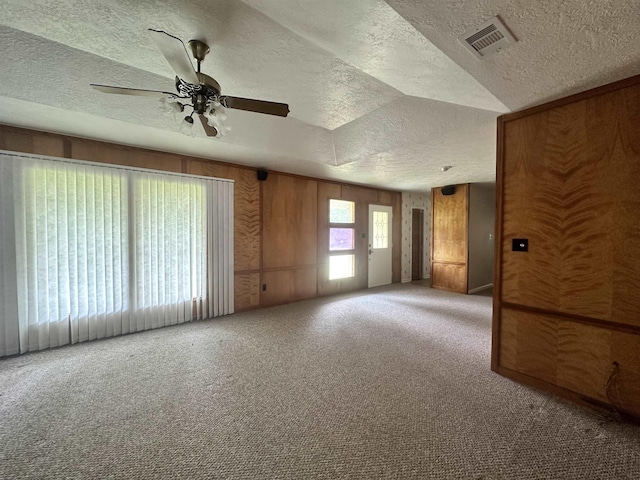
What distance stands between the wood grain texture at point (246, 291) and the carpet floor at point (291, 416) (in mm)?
1138

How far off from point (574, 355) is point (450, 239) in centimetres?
392

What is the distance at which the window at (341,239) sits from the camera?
529 centimetres

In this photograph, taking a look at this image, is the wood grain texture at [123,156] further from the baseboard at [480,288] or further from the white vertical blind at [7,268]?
the baseboard at [480,288]

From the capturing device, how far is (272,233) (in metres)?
4.42

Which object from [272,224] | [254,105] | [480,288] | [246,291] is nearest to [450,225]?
[480,288]

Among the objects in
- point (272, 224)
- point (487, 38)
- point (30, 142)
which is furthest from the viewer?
point (272, 224)

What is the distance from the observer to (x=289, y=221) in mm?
4613

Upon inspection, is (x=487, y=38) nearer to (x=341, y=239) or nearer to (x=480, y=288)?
(x=341, y=239)

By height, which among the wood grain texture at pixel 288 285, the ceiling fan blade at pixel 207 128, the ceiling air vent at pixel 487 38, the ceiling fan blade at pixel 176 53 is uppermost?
the ceiling air vent at pixel 487 38

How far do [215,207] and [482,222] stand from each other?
5639mm

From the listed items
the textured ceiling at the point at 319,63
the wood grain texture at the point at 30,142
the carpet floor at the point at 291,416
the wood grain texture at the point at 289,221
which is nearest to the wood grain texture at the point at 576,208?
the textured ceiling at the point at 319,63

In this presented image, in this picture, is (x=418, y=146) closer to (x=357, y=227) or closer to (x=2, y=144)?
(x=357, y=227)

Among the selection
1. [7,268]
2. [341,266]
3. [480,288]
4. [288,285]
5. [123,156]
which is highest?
[123,156]

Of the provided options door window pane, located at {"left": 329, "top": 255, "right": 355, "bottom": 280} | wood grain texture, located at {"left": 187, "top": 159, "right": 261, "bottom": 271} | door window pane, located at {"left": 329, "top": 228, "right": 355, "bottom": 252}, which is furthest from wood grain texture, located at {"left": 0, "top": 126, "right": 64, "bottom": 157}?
door window pane, located at {"left": 329, "top": 255, "right": 355, "bottom": 280}
